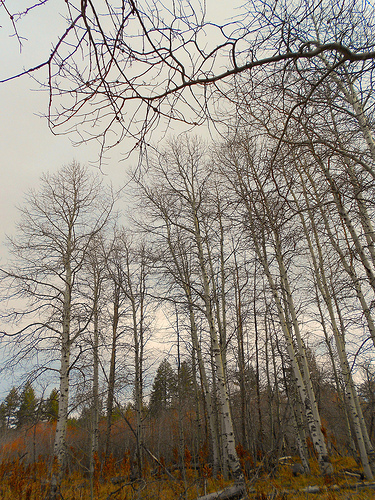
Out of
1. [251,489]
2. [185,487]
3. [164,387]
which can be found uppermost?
[164,387]

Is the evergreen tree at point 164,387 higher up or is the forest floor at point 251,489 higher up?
the evergreen tree at point 164,387

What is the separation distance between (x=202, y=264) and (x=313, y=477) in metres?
5.75

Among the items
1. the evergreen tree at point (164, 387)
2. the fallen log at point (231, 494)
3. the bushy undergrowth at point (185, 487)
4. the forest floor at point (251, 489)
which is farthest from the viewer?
the evergreen tree at point (164, 387)

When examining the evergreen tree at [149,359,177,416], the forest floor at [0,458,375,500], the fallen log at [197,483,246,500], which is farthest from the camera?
the evergreen tree at [149,359,177,416]

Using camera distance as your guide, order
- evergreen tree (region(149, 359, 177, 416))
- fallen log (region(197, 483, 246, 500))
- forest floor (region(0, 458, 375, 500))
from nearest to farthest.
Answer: forest floor (region(0, 458, 375, 500))
fallen log (region(197, 483, 246, 500))
evergreen tree (region(149, 359, 177, 416))

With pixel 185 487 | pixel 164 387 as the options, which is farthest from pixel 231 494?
pixel 164 387

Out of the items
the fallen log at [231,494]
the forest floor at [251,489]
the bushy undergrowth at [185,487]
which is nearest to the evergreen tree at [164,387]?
the bushy undergrowth at [185,487]

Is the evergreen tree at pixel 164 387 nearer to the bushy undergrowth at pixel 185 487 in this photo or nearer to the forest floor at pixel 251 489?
the bushy undergrowth at pixel 185 487

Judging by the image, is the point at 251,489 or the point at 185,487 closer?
the point at 185,487

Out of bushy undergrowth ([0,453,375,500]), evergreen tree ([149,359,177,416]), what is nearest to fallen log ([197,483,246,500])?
bushy undergrowth ([0,453,375,500])

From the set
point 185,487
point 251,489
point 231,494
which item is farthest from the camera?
point 251,489

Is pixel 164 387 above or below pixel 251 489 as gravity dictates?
above

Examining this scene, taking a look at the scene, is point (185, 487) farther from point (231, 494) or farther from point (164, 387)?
point (164, 387)

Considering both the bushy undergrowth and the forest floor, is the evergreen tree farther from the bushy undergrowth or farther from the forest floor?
the forest floor
